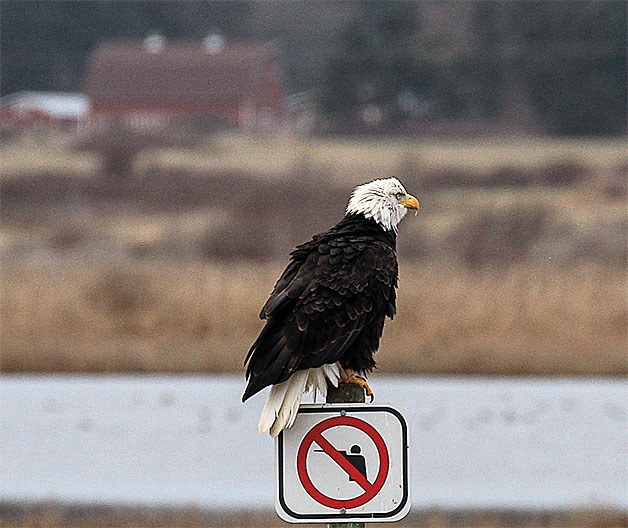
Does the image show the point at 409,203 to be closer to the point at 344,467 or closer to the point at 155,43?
the point at 344,467

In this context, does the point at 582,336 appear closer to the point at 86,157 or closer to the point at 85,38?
the point at 86,157

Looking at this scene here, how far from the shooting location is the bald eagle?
2.95 metres

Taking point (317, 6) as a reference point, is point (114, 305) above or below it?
below

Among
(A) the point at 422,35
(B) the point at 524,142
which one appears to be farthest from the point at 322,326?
(A) the point at 422,35

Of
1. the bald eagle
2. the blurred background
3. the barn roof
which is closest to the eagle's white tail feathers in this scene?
the bald eagle

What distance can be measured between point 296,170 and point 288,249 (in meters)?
1.45

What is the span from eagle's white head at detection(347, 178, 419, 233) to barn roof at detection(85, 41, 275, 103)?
1679 cm

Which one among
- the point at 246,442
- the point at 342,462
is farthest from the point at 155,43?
the point at 342,462

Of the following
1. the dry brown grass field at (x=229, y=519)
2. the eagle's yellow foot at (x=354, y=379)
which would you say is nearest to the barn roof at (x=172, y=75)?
the dry brown grass field at (x=229, y=519)

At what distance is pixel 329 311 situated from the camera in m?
3.13

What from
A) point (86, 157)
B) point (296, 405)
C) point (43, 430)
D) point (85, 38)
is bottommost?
point (43, 430)

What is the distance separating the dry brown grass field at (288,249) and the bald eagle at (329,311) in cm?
822

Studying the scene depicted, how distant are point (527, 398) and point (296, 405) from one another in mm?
7394

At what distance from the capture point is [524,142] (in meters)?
18.7
